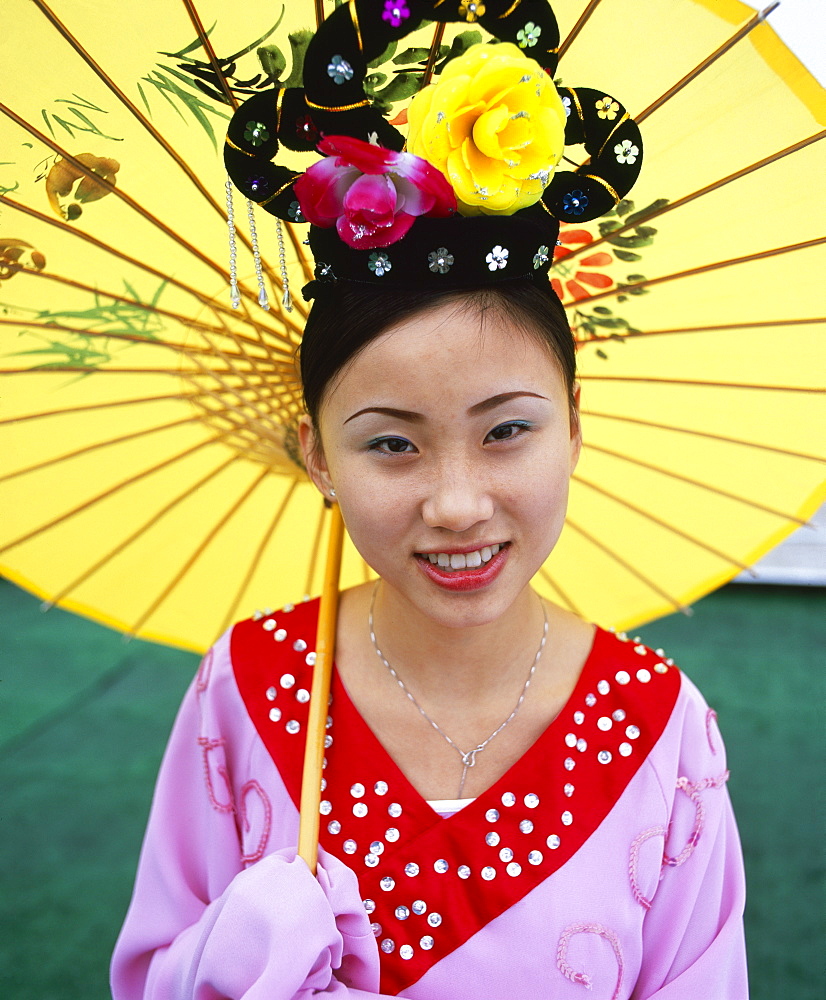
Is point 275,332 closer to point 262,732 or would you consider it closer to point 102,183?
point 102,183

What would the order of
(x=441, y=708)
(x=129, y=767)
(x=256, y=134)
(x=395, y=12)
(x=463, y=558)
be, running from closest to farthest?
1. (x=395, y=12)
2. (x=256, y=134)
3. (x=463, y=558)
4. (x=441, y=708)
5. (x=129, y=767)

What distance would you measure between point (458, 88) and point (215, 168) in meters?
0.40

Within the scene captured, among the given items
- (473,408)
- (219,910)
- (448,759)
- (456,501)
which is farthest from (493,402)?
(219,910)

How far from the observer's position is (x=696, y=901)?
1.38 m

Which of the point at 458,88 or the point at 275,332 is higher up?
the point at 458,88

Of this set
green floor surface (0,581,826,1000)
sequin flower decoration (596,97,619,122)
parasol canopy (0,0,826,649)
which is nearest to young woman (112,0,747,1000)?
sequin flower decoration (596,97,619,122)

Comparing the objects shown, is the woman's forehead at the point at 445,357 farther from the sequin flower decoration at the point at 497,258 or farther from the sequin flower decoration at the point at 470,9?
the sequin flower decoration at the point at 470,9

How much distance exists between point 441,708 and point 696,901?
0.47 meters

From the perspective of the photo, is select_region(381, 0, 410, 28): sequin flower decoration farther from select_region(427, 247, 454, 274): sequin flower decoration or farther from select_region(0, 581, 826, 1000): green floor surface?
select_region(0, 581, 826, 1000): green floor surface

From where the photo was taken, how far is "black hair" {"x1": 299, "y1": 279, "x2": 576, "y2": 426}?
3.83ft

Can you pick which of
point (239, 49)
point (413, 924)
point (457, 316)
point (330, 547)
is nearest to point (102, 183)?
point (239, 49)

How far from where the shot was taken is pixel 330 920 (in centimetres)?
119

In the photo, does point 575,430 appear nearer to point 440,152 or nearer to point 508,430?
point 508,430

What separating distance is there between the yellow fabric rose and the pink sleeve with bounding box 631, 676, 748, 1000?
90 centimetres
